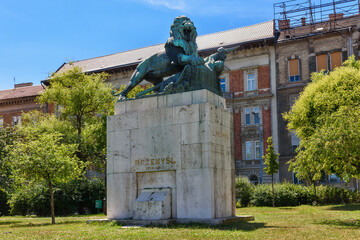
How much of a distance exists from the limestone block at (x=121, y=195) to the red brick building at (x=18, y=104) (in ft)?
164

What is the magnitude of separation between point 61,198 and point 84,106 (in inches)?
418

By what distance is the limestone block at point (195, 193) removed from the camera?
563 inches

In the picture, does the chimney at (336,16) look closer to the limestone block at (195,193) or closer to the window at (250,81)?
the window at (250,81)

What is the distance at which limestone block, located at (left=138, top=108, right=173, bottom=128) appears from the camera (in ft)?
50.5

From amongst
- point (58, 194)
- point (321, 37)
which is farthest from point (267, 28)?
point (58, 194)

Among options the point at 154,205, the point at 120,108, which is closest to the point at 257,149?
the point at 120,108

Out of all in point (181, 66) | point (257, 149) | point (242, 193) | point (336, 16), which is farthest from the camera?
point (336, 16)

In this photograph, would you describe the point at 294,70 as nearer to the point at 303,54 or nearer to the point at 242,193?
the point at 303,54

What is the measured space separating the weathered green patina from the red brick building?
49.3 metres

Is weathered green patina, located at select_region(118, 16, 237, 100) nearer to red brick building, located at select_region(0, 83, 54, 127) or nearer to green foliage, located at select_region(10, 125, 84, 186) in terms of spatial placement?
green foliage, located at select_region(10, 125, 84, 186)

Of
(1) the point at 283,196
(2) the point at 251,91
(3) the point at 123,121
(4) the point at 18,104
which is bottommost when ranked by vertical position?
(1) the point at 283,196

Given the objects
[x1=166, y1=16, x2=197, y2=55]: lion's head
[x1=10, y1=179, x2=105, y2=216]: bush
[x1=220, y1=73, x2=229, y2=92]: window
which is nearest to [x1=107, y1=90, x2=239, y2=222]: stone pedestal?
[x1=166, y1=16, x2=197, y2=55]: lion's head

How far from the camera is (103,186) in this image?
3559 cm

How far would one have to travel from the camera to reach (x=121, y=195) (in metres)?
15.8
